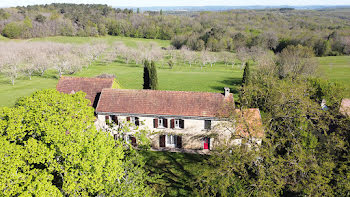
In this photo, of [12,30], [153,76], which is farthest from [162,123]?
[12,30]

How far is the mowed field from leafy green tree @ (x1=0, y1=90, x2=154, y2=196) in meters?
37.2

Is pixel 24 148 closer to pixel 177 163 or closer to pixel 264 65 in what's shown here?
pixel 177 163

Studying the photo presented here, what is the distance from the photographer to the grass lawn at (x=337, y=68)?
2687 inches

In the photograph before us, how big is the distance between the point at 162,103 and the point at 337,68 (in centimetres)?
7381

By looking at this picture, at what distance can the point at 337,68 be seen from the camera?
79.1 metres

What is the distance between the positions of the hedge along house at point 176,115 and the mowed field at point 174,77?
22.0m

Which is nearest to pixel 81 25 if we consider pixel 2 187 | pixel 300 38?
pixel 300 38

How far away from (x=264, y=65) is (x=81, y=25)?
118 m

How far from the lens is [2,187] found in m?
12.7

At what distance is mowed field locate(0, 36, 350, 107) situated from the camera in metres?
59.8

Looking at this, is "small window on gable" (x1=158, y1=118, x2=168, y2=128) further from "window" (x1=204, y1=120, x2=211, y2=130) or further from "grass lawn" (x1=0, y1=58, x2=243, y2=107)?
"grass lawn" (x1=0, y1=58, x2=243, y2=107)

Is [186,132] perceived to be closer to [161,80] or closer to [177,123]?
[177,123]

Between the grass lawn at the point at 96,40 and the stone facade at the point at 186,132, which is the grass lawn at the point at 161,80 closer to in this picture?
the stone facade at the point at 186,132

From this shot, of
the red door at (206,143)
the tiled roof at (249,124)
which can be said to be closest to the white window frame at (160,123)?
the red door at (206,143)
